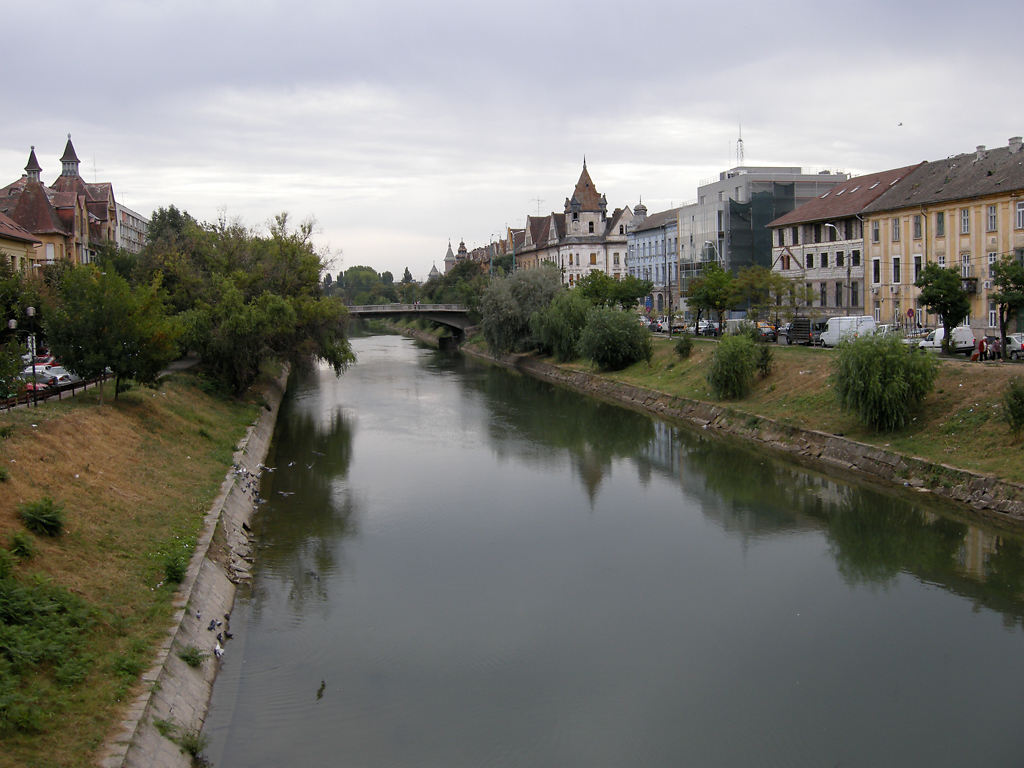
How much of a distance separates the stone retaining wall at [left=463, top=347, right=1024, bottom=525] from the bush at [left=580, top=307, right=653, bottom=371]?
310 centimetres

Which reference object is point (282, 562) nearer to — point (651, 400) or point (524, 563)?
point (524, 563)

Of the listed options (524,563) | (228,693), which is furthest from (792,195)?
(228,693)

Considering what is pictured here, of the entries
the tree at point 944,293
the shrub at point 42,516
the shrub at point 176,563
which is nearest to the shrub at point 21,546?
the shrub at point 42,516

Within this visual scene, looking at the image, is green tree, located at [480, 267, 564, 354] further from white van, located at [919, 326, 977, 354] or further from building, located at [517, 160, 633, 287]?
building, located at [517, 160, 633, 287]

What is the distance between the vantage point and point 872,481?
26.4m

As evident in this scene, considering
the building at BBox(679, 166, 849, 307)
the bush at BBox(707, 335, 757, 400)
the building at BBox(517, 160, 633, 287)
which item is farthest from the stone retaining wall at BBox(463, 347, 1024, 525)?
the building at BBox(517, 160, 633, 287)

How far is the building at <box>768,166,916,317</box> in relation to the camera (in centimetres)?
5338

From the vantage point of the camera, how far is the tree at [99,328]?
2564 centimetres

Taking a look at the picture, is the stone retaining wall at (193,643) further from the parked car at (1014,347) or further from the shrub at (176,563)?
the parked car at (1014,347)

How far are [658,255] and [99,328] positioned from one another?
69132 mm

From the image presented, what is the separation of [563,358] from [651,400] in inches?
664

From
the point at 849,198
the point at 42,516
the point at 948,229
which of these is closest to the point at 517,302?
the point at 849,198

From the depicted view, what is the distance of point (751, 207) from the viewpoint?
70.0 m

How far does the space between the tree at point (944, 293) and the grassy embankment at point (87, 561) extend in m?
25.5
